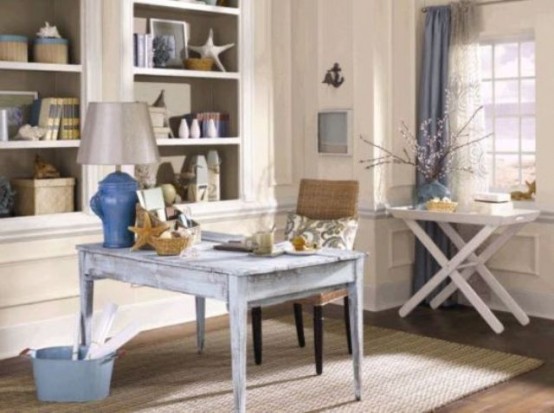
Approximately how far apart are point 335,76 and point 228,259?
2.98 metres

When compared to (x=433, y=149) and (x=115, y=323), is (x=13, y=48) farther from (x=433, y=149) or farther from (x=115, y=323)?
(x=433, y=149)

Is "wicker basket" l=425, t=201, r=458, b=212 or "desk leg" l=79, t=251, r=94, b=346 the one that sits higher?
"wicker basket" l=425, t=201, r=458, b=212

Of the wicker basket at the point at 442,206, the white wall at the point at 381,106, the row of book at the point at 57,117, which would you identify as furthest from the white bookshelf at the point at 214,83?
the wicker basket at the point at 442,206

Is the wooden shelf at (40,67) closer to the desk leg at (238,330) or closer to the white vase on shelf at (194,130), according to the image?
the white vase on shelf at (194,130)

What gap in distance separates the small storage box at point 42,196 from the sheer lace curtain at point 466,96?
2.68m

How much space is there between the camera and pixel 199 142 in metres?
6.66

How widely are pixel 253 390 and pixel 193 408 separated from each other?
413mm

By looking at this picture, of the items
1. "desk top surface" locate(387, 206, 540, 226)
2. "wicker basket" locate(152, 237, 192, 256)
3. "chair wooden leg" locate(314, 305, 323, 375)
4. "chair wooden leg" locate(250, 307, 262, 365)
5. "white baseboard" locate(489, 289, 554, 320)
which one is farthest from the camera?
"white baseboard" locate(489, 289, 554, 320)

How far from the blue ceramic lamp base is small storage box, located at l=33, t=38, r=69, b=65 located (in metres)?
1.36

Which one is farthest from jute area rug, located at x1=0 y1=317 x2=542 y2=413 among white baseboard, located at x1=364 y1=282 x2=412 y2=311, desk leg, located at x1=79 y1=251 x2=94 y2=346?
white baseboard, located at x1=364 y1=282 x2=412 y2=311

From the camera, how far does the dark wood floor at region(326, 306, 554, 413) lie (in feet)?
15.4

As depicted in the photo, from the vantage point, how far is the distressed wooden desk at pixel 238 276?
163 inches

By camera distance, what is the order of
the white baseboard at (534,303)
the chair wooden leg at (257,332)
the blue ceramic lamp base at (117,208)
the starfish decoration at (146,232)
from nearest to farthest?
the starfish decoration at (146,232)
the blue ceramic lamp base at (117,208)
the chair wooden leg at (257,332)
the white baseboard at (534,303)

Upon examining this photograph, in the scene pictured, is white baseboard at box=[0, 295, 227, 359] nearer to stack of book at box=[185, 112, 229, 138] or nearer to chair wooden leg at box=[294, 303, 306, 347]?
chair wooden leg at box=[294, 303, 306, 347]
